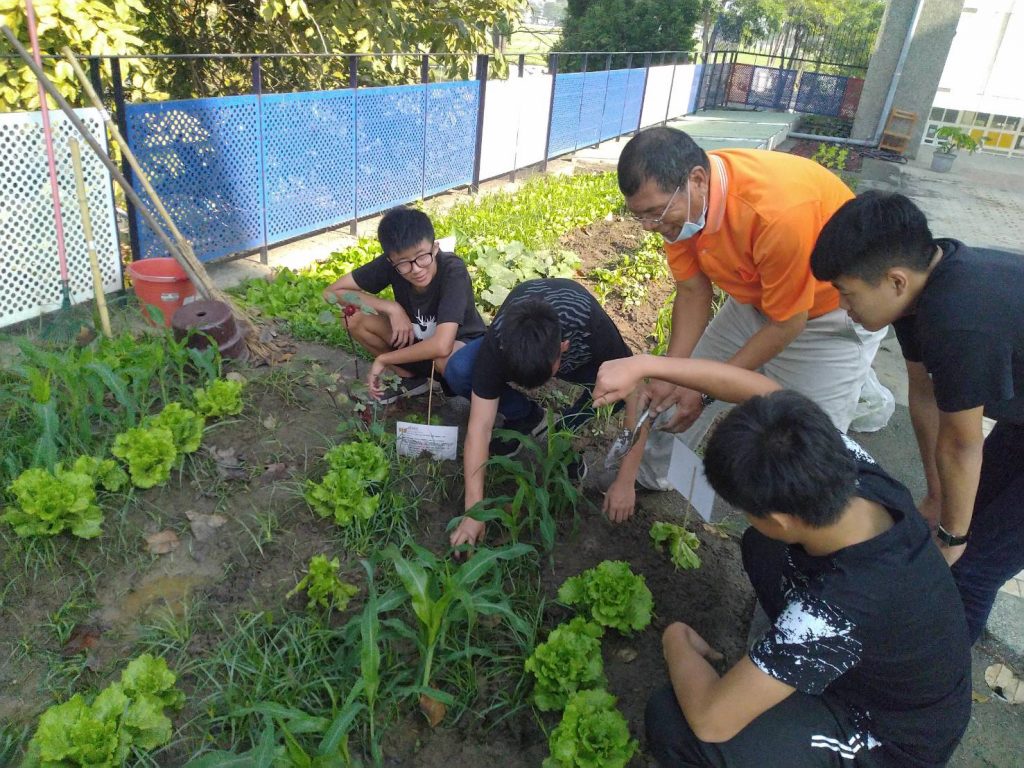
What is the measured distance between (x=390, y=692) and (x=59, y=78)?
431cm

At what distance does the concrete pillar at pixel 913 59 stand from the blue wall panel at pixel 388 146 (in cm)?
986

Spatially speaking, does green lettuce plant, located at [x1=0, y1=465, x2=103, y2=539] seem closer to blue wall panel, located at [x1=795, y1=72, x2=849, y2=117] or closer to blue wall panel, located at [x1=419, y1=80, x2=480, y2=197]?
blue wall panel, located at [x1=419, y1=80, x2=480, y2=197]

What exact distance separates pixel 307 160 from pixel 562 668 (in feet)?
17.1

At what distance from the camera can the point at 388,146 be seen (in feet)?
22.9

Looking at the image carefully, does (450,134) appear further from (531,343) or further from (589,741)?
(589,741)

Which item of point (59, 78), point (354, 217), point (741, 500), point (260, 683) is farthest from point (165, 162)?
point (741, 500)

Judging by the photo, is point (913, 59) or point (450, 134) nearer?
point (450, 134)

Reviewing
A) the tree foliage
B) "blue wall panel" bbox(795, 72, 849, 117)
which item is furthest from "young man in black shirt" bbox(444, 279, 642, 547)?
"blue wall panel" bbox(795, 72, 849, 117)

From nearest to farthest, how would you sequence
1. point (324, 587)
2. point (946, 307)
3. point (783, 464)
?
point (783, 464)
point (946, 307)
point (324, 587)

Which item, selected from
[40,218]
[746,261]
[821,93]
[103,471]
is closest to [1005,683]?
[746,261]

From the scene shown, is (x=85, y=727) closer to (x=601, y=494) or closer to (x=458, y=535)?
(x=458, y=535)

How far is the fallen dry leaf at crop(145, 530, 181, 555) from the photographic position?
244cm

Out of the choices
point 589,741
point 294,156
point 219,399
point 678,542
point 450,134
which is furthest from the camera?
point 450,134

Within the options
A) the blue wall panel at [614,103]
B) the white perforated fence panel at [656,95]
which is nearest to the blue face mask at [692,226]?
the blue wall panel at [614,103]
